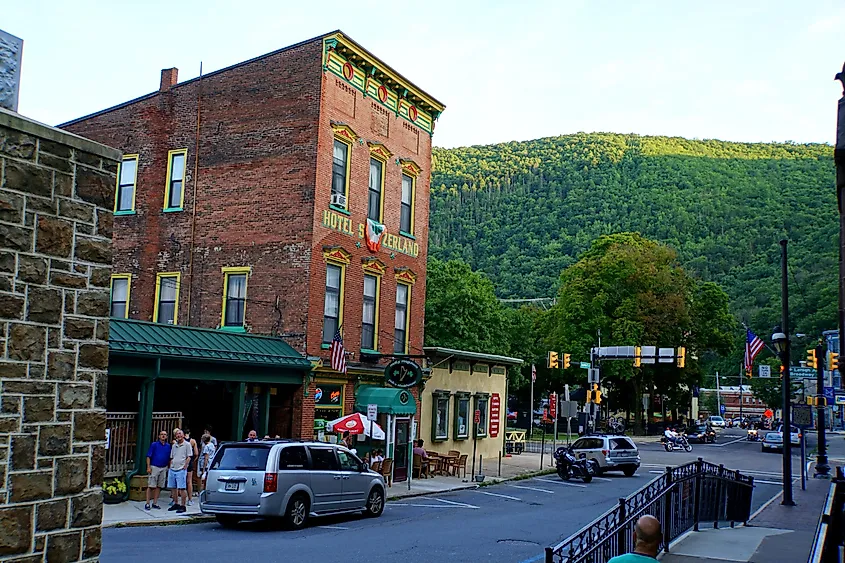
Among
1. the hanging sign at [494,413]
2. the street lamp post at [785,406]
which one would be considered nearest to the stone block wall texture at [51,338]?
the street lamp post at [785,406]

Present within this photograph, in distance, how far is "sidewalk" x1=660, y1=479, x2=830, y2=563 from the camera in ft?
43.7

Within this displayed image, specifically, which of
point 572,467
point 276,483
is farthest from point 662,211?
point 276,483

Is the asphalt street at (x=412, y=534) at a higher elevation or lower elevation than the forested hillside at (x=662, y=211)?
lower

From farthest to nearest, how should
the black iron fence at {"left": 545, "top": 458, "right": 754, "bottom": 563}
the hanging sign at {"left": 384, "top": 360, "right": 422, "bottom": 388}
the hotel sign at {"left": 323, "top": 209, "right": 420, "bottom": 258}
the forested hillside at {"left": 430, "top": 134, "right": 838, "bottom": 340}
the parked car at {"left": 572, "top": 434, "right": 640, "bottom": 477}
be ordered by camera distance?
1. the forested hillside at {"left": 430, "top": 134, "right": 838, "bottom": 340}
2. the parked car at {"left": 572, "top": 434, "right": 640, "bottom": 477}
3. the hanging sign at {"left": 384, "top": 360, "right": 422, "bottom": 388}
4. the hotel sign at {"left": 323, "top": 209, "right": 420, "bottom": 258}
5. the black iron fence at {"left": 545, "top": 458, "right": 754, "bottom": 563}

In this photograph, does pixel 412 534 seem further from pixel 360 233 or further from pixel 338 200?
pixel 360 233

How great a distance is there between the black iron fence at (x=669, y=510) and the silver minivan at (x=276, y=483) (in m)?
5.76

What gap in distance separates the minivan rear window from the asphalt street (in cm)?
121

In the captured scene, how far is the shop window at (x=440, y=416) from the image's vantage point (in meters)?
33.1

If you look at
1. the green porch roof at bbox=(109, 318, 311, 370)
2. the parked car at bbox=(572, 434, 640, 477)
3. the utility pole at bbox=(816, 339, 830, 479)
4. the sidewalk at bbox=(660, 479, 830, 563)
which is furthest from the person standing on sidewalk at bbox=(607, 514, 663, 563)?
the utility pole at bbox=(816, 339, 830, 479)

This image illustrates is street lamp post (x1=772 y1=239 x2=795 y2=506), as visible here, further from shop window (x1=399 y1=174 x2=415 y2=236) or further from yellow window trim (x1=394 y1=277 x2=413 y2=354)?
shop window (x1=399 y1=174 x2=415 y2=236)

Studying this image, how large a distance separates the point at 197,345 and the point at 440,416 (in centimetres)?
1374

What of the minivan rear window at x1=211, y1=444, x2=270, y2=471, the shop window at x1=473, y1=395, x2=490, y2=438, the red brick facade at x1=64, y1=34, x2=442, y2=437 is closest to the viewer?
the minivan rear window at x1=211, y1=444, x2=270, y2=471

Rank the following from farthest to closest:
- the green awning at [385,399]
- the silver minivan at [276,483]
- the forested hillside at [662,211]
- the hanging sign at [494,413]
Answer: the forested hillside at [662,211] < the hanging sign at [494,413] < the green awning at [385,399] < the silver minivan at [276,483]

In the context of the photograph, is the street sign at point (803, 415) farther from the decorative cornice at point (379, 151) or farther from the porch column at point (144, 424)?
the porch column at point (144, 424)
